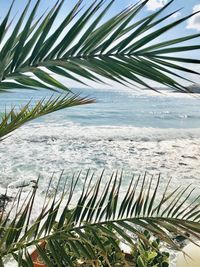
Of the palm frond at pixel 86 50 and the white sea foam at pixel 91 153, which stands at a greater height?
the palm frond at pixel 86 50

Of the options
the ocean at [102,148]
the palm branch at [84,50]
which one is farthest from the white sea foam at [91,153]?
the palm branch at [84,50]

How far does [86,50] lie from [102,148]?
61.8 feet

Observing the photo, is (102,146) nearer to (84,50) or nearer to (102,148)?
(102,148)

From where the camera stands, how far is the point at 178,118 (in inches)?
1487

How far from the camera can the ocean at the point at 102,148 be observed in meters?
13.3

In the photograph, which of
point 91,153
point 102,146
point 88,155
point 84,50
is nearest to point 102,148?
point 102,146

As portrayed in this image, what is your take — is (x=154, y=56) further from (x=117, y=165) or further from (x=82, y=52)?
(x=117, y=165)

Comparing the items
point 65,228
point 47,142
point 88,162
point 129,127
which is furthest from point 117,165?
point 129,127

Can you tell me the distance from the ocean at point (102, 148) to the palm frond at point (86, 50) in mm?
3979

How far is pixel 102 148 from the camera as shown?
20.1m

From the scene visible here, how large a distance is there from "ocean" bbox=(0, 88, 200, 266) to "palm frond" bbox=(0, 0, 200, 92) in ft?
13.1

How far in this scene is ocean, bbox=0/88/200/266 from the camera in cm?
1327

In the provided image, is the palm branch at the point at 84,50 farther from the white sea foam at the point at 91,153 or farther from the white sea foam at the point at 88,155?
the white sea foam at the point at 91,153

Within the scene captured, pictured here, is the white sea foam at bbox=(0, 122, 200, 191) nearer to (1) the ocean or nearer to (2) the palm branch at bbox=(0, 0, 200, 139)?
(1) the ocean
